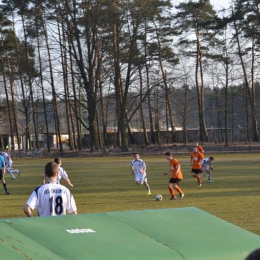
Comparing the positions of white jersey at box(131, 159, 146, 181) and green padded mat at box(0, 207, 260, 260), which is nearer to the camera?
green padded mat at box(0, 207, 260, 260)

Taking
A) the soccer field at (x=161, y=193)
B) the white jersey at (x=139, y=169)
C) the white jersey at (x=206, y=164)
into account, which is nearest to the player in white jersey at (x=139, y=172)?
the white jersey at (x=139, y=169)

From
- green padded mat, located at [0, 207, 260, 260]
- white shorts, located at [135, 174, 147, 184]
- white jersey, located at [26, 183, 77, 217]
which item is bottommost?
white shorts, located at [135, 174, 147, 184]

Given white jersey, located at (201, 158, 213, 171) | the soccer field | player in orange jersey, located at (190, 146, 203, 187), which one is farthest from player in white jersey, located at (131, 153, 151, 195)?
white jersey, located at (201, 158, 213, 171)

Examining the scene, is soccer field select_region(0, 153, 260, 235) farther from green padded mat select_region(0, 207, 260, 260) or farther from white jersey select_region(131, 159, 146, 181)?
green padded mat select_region(0, 207, 260, 260)

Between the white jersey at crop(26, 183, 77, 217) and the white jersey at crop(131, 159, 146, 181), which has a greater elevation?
the white jersey at crop(26, 183, 77, 217)

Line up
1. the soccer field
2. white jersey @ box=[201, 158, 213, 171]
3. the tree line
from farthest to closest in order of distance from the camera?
1. the tree line
2. white jersey @ box=[201, 158, 213, 171]
3. the soccer field

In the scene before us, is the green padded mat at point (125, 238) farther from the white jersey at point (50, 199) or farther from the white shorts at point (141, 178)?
the white shorts at point (141, 178)

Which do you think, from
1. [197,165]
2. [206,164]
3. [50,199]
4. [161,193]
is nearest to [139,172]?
[161,193]

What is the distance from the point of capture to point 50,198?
8820mm

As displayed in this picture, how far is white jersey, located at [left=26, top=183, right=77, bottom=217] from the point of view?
28.9ft

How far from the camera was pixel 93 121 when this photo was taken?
61844mm

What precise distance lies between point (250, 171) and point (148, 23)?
30.2 m

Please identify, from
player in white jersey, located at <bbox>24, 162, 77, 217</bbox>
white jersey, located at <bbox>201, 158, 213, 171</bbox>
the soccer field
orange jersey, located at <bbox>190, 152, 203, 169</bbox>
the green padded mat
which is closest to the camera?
the green padded mat

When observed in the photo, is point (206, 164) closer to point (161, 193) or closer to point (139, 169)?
point (139, 169)
